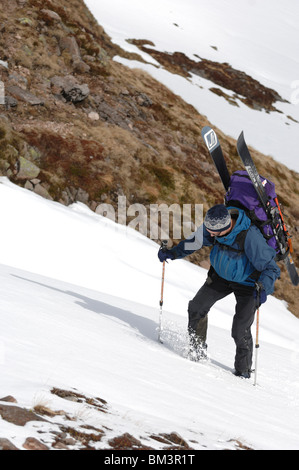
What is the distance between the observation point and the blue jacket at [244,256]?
6.37 metres

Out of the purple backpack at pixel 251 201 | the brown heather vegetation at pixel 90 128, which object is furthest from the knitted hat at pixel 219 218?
the brown heather vegetation at pixel 90 128

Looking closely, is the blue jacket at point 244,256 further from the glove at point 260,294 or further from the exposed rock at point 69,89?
the exposed rock at point 69,89

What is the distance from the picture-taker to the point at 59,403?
10.5 ft

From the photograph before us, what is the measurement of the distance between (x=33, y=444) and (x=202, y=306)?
4813 mm

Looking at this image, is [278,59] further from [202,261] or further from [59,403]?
[59,403]

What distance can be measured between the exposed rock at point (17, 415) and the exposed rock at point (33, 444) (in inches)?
7.3

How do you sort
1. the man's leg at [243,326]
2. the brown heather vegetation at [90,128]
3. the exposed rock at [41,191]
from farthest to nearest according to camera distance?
1. the brown heather vegetation at [90,128]
2. the exposed rock at [41,191]
3. the man's leg at [243,326]

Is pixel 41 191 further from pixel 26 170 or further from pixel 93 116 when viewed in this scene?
pixel 93 116

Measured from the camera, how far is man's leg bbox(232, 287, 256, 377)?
22.4ft

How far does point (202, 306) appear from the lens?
23.5 ft

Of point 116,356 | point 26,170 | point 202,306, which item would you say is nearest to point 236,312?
point 202,306

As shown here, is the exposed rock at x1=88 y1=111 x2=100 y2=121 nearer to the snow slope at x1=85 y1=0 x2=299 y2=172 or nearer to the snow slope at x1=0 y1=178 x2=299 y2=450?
the snow slope at x1=0 y1=178 x2=299 y2=450

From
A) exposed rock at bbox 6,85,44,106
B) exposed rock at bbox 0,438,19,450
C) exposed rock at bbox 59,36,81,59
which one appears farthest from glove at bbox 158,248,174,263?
exposed rock at bbox 59,36,81,59

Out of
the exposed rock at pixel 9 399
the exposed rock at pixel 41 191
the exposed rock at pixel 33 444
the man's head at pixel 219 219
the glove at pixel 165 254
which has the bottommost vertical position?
the exposed rock at pixel 41 191
